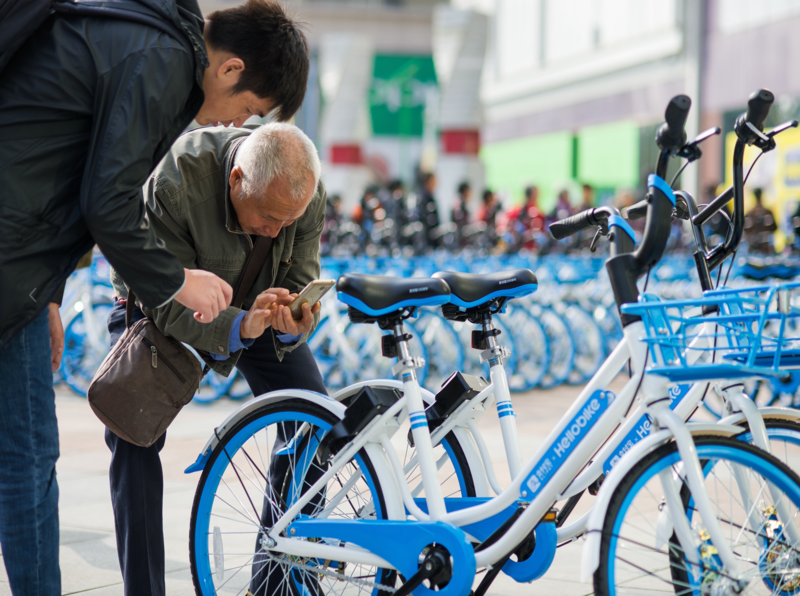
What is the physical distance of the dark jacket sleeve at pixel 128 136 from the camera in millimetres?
2105

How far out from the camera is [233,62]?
7.99ft

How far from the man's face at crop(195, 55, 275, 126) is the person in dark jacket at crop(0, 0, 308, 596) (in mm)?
49

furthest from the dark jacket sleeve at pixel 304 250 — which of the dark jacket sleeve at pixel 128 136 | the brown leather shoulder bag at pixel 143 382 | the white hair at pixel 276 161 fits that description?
the dark jacket sleeve at pixel 128 136

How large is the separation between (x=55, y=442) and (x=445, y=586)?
1.06 meters

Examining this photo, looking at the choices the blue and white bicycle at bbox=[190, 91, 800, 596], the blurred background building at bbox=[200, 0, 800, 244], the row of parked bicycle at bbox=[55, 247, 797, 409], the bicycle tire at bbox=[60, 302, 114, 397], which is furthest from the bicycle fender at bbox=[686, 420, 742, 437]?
the blurred background building at bbox=[200, 0, 800, 244]

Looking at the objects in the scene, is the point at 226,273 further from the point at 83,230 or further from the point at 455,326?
the point at 455,326

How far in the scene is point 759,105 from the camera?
93.4 inches

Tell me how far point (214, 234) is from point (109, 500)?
234 centimetres

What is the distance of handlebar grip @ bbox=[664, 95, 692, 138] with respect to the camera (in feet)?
7.07

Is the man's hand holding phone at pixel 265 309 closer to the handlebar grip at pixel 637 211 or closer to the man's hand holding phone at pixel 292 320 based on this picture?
the man's hand holding phone at pixel 292 320

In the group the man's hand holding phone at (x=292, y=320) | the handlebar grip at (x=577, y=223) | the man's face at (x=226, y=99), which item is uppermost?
the man's face at (x=226, y=99)

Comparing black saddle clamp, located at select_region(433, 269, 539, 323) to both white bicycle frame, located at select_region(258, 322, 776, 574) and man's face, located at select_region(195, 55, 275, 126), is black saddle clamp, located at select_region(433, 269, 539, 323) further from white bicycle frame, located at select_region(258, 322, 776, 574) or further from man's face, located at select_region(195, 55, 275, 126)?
man's face, located at select_region(195, 55, 275, 126)

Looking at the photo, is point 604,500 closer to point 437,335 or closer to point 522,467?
point 522,467

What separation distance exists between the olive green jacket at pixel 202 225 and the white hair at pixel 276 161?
0.12 meters
